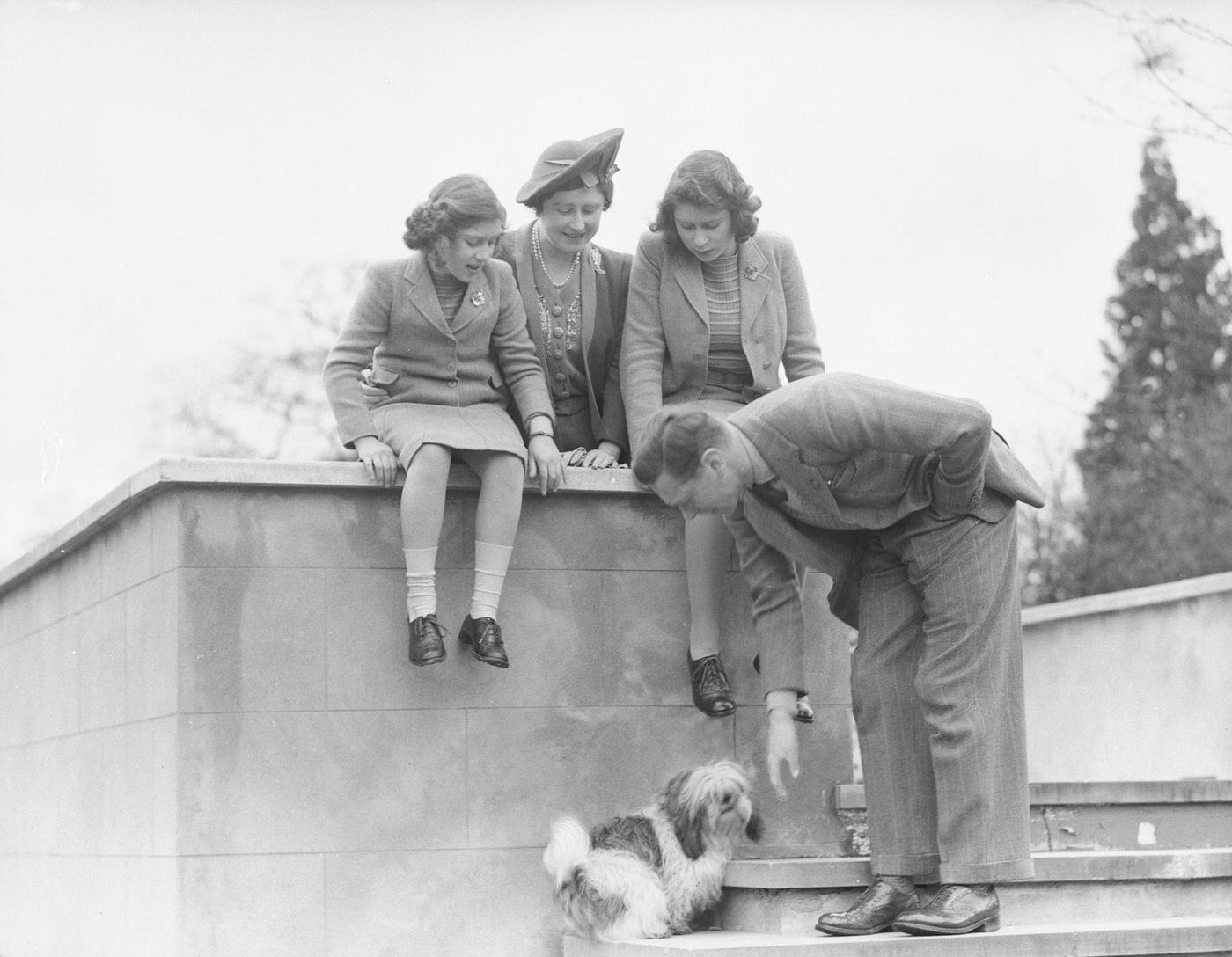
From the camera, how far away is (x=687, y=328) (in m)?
5.75

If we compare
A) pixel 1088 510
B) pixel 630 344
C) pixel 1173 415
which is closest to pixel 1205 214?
pixel 1173 415

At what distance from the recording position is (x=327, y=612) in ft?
17.5

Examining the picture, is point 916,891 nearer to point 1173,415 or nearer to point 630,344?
point 630,344

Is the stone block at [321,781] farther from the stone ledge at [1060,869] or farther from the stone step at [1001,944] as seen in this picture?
the stone ledge at [1060,869]

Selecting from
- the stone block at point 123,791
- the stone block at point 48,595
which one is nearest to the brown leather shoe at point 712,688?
the stone block at point 123,791

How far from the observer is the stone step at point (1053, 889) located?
4781mm

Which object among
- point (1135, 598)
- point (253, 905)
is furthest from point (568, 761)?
point (1135, 598)

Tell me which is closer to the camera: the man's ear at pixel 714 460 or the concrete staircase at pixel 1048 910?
the man's ear at pixel 714 460

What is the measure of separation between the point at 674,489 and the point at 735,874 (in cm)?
134

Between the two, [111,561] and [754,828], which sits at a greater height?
[111,561]

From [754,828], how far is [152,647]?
2045 mm

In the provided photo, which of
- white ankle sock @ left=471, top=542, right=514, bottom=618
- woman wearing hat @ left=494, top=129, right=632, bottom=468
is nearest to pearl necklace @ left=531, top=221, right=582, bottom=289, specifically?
woman wearing hat @ left=494, top=129, right=632, bottom=468

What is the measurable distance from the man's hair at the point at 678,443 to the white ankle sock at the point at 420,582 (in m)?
1.17

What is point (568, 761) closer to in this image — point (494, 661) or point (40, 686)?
point (494, 661)
